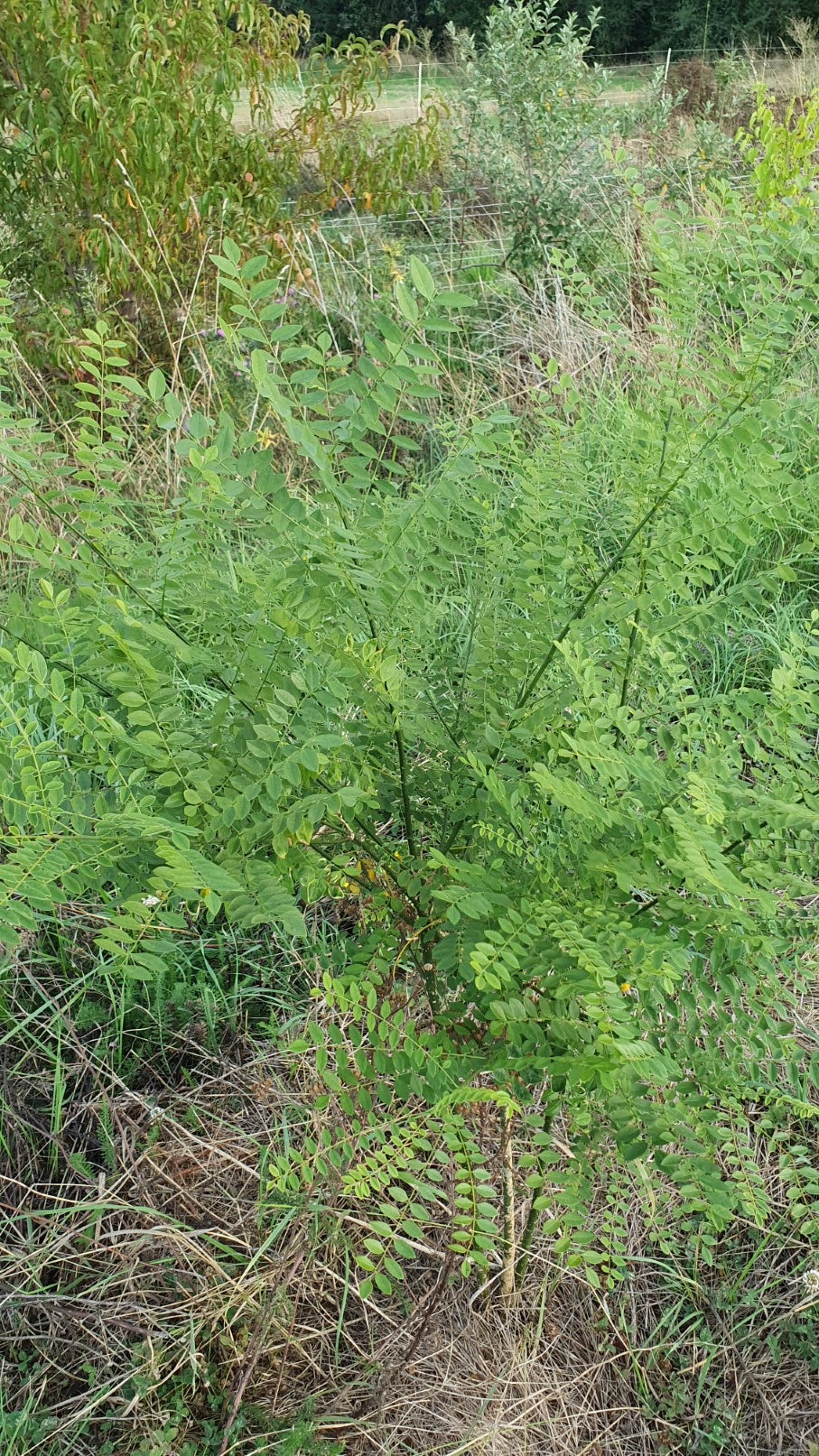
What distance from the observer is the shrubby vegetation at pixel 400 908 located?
138 cm

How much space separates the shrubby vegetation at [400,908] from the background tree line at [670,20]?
596 inches

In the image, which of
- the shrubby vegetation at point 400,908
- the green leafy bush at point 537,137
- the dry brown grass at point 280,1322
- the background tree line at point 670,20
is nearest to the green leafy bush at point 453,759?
the shrubby vegetation at point 400,908

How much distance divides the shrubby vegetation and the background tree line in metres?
15.1

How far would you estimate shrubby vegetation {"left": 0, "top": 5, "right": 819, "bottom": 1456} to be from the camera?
4.53 feet

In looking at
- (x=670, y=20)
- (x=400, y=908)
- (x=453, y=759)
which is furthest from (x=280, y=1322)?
(x=670, y=20)

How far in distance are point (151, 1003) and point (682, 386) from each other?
1.53 metres

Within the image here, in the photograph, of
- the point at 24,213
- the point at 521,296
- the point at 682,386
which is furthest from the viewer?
the point at 521,296

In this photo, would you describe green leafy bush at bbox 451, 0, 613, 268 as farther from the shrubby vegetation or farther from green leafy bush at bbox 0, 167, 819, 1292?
green leafy bush at bbox 0, 167, 819, 1292

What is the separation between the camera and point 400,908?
170cm

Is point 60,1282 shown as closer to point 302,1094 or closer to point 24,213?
point 302,1094

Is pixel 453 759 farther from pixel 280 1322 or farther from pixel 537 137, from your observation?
pixel 537 137

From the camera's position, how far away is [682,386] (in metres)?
1.60

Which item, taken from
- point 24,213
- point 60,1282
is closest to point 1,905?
point 60,1282

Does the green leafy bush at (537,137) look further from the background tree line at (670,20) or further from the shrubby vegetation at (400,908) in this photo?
the background tree line at (670,20)
